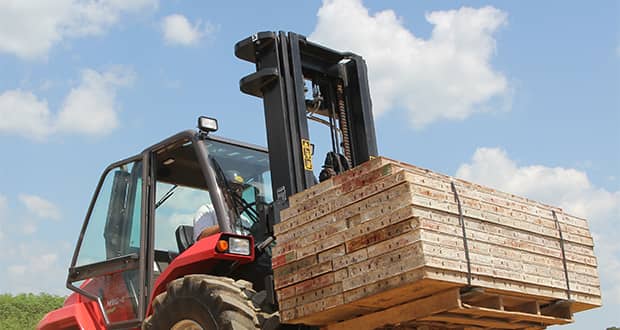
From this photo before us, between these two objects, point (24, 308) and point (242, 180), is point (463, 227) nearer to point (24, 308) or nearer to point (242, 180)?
point (242, 180)

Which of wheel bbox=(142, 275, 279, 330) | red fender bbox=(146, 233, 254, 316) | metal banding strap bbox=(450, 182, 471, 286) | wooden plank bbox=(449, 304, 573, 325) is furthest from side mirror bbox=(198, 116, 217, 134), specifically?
wooden plank bbox=(449, 304, 573, 325)

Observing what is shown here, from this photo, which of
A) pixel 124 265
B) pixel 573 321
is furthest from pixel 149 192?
pixel 573 321

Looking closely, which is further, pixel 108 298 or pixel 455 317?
pixel 108 298

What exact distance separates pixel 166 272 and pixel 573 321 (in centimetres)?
294

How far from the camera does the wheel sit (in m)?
4.91

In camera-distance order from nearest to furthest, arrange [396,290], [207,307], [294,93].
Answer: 1. [396,290]
2. [207,307]
3. [294,93]

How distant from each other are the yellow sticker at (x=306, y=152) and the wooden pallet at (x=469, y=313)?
4.41 feet

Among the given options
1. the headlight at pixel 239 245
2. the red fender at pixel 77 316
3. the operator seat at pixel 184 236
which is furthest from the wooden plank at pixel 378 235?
the red fender at pixel 77 316

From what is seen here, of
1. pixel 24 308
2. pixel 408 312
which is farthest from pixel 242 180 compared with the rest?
pixel 24 308

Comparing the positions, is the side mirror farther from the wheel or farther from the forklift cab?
the wheel

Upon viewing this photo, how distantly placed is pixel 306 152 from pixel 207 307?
1401 millimetres

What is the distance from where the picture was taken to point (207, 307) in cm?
504

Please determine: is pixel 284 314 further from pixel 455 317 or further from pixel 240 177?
pixel 240 177

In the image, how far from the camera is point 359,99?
638 cm
